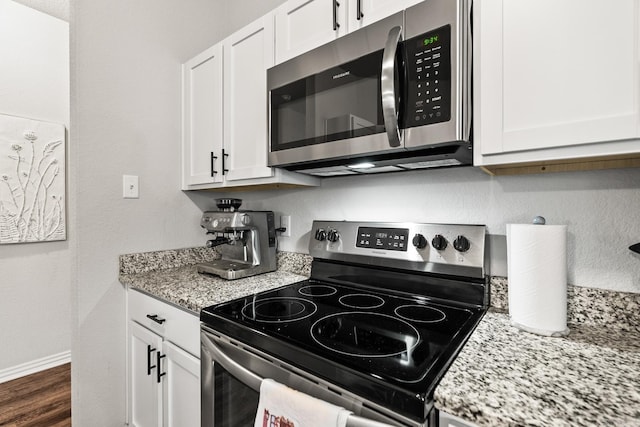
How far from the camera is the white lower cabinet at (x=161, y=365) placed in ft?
3.90

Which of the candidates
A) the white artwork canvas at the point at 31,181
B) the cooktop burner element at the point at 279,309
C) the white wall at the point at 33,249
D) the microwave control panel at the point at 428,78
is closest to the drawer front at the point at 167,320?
the cooktop burner element at the point at 279,309

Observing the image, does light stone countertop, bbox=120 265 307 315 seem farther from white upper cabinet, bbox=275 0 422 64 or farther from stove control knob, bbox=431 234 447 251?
white upper cabinet, bbox=275 0 422 64

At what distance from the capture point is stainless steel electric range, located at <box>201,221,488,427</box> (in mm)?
661

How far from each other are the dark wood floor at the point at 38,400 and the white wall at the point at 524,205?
6.58 ft

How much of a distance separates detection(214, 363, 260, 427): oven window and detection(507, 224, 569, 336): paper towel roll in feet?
2.66

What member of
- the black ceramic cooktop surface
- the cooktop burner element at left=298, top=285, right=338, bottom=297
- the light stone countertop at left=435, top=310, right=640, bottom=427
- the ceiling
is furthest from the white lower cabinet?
the ceiling

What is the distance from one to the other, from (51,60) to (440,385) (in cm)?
351

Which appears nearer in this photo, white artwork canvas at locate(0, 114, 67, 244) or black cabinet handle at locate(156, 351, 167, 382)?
black cabinet handle at locate(156, 351, 167, 382)

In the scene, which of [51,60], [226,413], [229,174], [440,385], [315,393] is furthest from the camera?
[51,60]

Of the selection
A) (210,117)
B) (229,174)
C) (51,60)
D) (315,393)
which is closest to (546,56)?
(315,393)

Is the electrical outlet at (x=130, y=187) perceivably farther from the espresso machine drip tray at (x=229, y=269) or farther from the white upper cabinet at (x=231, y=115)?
the espresso machine drip tray at (x=229, y=269)

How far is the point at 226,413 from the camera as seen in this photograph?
3.28ft

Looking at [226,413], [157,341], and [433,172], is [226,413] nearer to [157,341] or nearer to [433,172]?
[157,341]

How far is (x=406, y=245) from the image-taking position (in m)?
1.21
